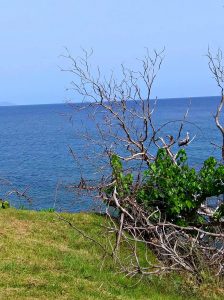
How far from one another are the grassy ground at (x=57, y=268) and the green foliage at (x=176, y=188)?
1.42 m

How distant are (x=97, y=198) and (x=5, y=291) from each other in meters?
6.46

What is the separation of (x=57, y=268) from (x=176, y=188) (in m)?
5.02

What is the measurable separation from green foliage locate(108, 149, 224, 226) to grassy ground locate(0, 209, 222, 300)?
1416 mm

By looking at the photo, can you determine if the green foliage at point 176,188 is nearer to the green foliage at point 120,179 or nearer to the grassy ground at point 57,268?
the green foliage at point 120,179

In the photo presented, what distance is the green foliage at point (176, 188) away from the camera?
14023 millimetres

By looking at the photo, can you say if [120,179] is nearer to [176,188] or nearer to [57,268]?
[176,188]

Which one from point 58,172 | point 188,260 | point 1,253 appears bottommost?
point 58,172

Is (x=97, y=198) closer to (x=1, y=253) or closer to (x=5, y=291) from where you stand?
(x=1, y=253)

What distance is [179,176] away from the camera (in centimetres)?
1430

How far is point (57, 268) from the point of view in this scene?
32.9 ft

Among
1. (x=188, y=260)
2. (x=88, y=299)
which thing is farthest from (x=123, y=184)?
(x=88, y=299)

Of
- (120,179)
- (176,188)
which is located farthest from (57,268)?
(176,188)

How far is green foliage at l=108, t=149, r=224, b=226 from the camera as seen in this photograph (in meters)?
14.0

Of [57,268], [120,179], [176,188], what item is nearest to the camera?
[57,268]
